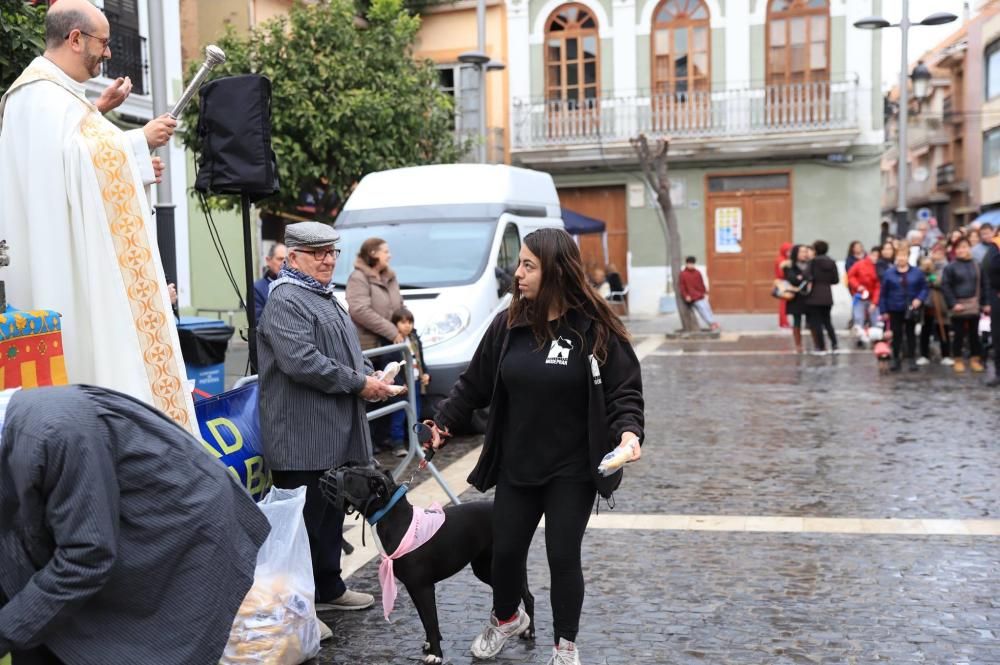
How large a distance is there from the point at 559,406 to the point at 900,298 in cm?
1184

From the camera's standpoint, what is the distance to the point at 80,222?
3.97 metres

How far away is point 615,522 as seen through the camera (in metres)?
6.90

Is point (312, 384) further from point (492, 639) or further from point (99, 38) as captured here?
point (99, 38)

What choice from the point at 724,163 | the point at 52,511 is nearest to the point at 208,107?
the point at 52,511

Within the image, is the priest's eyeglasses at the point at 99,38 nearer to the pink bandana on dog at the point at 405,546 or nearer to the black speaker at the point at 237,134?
the black speaker at the point at 237,134

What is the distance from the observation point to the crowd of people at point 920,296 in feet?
47.4

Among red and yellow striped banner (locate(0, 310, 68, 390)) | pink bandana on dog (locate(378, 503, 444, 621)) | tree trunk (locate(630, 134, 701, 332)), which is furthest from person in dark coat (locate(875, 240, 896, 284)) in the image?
red and yellow striped banner (locate(0, 310, 68, 390))

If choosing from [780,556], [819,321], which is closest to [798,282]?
[819,321]

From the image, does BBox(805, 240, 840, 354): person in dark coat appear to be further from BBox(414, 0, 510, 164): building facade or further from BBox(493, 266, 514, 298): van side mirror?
BBox(414, 0, 510, 164): building facade

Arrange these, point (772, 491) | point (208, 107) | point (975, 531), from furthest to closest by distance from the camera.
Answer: point (772, 491) → point (975, 531) → point (208, 107)

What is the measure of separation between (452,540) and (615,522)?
2514 millimetres

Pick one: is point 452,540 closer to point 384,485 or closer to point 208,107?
point 384,485

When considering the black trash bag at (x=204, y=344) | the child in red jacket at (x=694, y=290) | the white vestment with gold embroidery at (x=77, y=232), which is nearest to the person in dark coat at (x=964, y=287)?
the child in red jacket at (x=694, y=290)

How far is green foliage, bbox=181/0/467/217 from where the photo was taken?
16219mm
